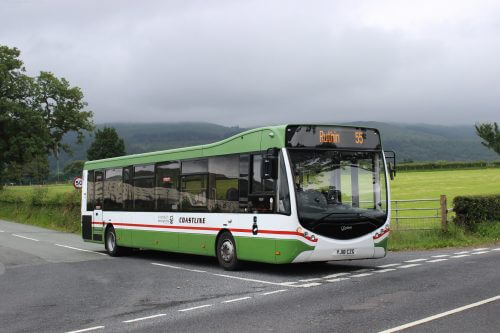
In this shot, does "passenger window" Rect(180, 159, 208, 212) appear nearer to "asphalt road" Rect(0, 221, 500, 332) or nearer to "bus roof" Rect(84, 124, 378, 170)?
"bus roof" Rect(84, 124, 378, 170)

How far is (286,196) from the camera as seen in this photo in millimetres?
12867

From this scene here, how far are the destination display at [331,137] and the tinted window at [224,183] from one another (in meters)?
1.70

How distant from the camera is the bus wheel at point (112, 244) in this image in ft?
65.9

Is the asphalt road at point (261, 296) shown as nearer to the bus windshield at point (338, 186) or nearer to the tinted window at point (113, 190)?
the bus windshield at point (338, 186)

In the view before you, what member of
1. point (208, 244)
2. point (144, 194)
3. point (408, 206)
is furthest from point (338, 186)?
point (408, 206)

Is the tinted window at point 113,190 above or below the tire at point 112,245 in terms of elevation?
above

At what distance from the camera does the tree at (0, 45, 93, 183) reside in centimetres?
6222

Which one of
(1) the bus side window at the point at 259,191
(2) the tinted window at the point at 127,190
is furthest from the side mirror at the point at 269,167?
(2) the tinted window at the point at 127,190

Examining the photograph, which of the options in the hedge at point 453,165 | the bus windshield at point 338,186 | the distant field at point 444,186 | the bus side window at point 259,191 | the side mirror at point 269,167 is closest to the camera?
the side mirror at point 269,167

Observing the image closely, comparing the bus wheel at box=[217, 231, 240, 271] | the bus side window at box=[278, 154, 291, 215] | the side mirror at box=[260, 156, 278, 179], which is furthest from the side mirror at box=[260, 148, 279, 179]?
the bus wheel at box=[217, 231, 240, 271]

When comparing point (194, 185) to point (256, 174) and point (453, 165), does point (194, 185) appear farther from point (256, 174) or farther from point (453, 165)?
point (453, 165)

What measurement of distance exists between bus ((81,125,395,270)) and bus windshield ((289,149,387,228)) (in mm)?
20

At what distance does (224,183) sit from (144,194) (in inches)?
172

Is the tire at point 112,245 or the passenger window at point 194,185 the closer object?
the passenger window at point 194,185
